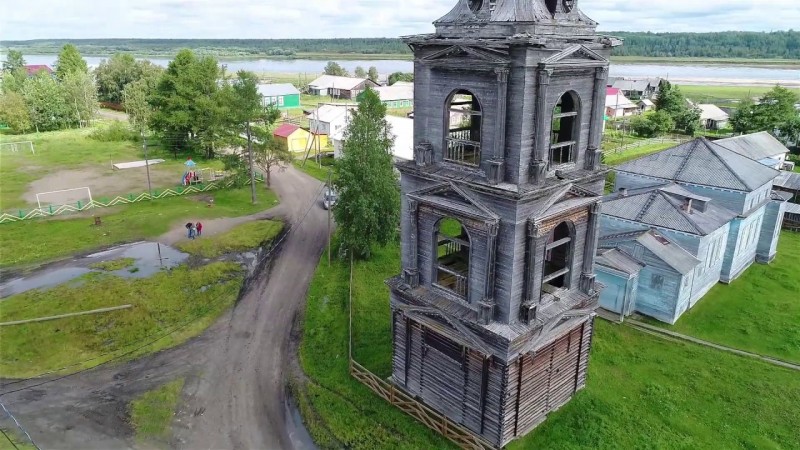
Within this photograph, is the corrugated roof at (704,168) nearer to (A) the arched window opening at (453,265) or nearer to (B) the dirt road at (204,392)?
(A) the arched window opening at (453,265)

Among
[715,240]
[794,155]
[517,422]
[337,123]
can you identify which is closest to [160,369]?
[517,422]

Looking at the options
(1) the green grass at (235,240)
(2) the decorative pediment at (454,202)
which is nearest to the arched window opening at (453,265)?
(2) the decorative pediment at (454,202)

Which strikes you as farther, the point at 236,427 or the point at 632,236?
the point at 632,236

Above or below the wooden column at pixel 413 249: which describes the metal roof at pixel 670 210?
below

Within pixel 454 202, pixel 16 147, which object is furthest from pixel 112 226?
pixel 16 147

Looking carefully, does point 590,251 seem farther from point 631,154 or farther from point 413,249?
point 631,154

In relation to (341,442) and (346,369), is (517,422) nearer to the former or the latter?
(341,442)
